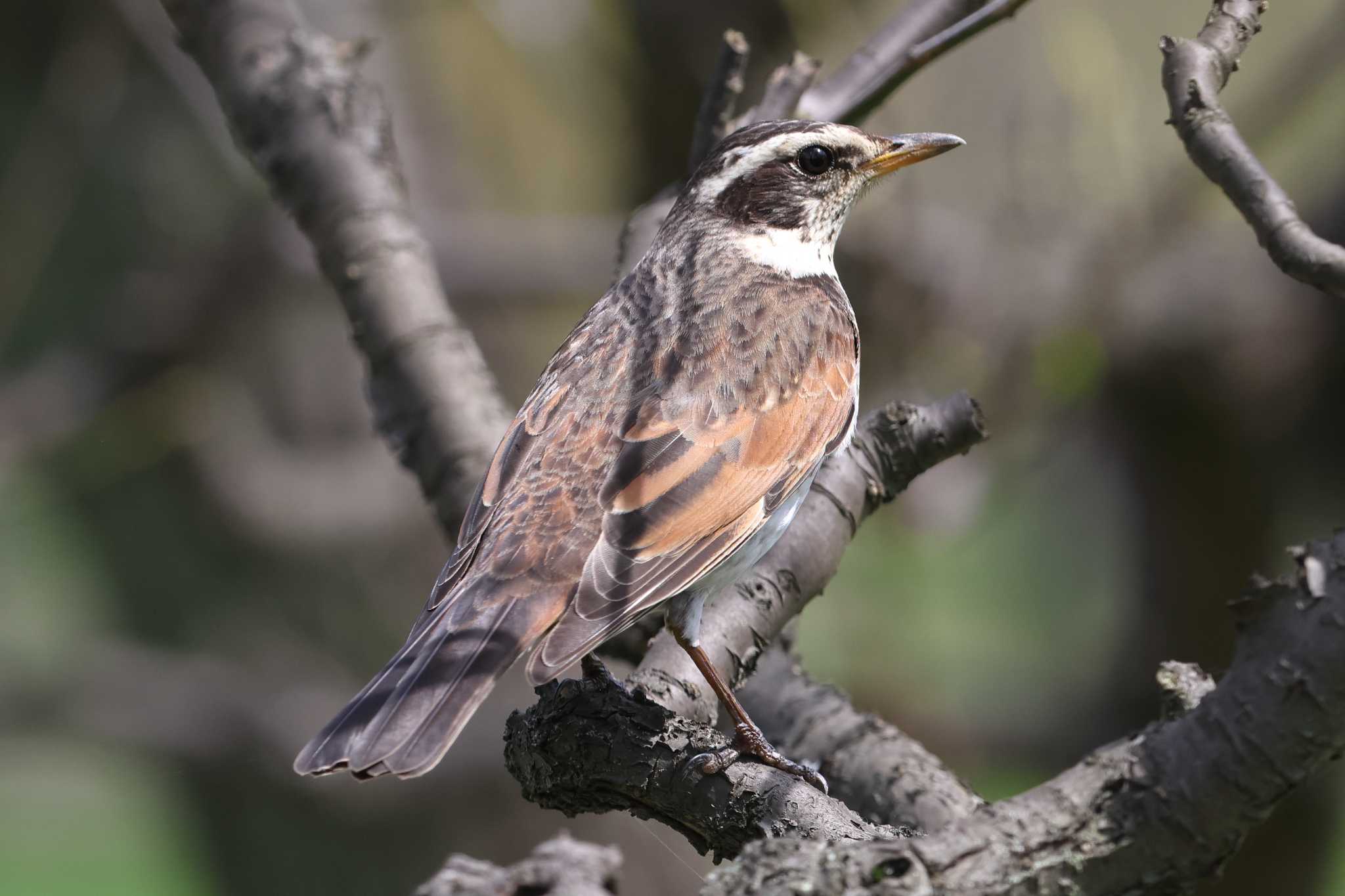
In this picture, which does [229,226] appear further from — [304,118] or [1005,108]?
[1005,108]

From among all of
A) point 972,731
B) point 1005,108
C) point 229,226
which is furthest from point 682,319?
point 229,226

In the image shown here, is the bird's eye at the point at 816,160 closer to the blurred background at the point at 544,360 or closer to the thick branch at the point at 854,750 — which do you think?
the thick branch at the point at 854,750

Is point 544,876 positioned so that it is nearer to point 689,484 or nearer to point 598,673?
point 598,673

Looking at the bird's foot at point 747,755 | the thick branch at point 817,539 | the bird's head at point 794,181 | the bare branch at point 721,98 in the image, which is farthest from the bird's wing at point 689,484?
the bare branch at point 721,98

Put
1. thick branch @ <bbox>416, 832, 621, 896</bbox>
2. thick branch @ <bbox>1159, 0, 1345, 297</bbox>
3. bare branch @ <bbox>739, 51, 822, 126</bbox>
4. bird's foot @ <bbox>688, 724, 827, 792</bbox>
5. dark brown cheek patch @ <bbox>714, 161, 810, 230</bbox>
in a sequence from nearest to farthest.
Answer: thick branch @ <bbox>416, 832, 621, 896</bbox>
thick branch @ <bbox>1159, 0, 1345, 297</bbox>
bird's foot @ <bbox>688, 724, 827, 792</bbox>
dark brown cheek patch @ <bbox>714, 161, 810, 230</bbox>
bare branch @ <bbox>739, 51, 822, 126</bbox>

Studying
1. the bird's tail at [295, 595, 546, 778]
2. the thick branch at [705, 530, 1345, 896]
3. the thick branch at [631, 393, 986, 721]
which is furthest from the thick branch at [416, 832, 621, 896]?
the thick branch at [631, 393, 986, 721]

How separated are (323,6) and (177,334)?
2315 mm

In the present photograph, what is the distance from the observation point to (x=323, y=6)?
8.59 m

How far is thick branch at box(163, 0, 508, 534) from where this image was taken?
482cm

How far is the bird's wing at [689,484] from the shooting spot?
11.3 feet

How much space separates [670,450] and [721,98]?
1.83 metres

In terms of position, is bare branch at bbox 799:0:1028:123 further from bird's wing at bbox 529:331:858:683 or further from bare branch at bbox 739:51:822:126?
bird's wing at bbox 529:331:858:683

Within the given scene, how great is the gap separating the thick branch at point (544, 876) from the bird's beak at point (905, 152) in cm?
337

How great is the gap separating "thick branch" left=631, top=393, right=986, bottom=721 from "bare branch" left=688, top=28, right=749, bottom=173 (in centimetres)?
153
